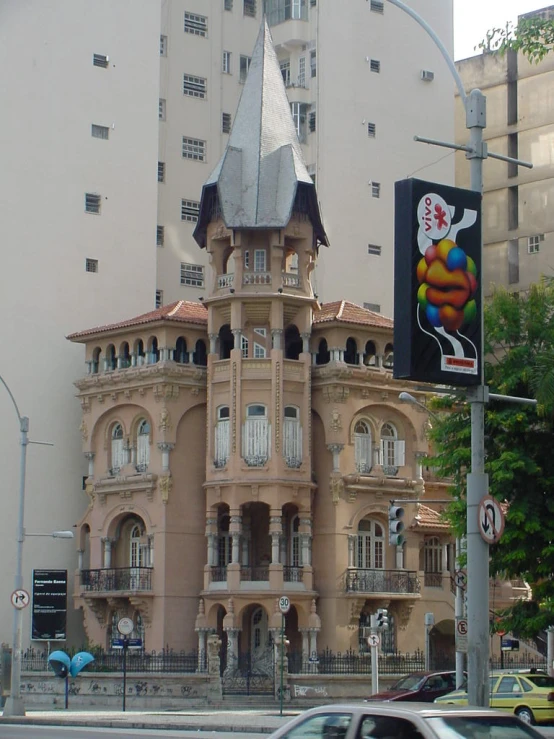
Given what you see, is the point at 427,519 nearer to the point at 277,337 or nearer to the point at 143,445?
the point at 277,337

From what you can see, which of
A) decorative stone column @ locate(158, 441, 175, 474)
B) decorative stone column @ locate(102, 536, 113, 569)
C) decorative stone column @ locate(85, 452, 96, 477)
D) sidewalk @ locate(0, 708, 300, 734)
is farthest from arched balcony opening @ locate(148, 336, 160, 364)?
sidewalk @ locate(0, 708, 300, 734)

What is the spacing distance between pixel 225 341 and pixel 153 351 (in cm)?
307

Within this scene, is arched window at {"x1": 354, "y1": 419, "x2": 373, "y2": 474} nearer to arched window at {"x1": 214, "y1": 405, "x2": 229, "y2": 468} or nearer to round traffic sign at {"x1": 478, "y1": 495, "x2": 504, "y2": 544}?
arched window at {"x1": 214, "y1": 405, "x2": 229, "y2": 468}

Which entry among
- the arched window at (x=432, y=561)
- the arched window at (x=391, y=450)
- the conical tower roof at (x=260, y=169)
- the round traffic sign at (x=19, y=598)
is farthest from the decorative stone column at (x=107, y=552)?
the round traffic sign at (x=19, y=598)

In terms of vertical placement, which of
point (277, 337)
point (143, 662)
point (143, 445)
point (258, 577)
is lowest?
point (143, 662)

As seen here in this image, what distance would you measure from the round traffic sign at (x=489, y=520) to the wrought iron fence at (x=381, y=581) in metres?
36.9

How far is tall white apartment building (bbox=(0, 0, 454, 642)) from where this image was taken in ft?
215

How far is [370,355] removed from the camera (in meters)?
63.6

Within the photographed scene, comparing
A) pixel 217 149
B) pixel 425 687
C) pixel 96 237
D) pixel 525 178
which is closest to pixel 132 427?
pixel 96 237

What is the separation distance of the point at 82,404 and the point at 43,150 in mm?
11395

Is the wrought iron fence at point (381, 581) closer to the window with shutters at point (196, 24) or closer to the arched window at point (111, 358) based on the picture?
the arched window at point (111, 358)

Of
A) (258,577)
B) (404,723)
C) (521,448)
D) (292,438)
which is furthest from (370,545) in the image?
(404,723)

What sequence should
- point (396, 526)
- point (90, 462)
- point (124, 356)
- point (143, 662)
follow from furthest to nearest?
point (90, 462)
point (124, 356)
point (143, 662)
point (396, 526)

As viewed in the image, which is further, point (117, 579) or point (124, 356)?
point (124, 356)
